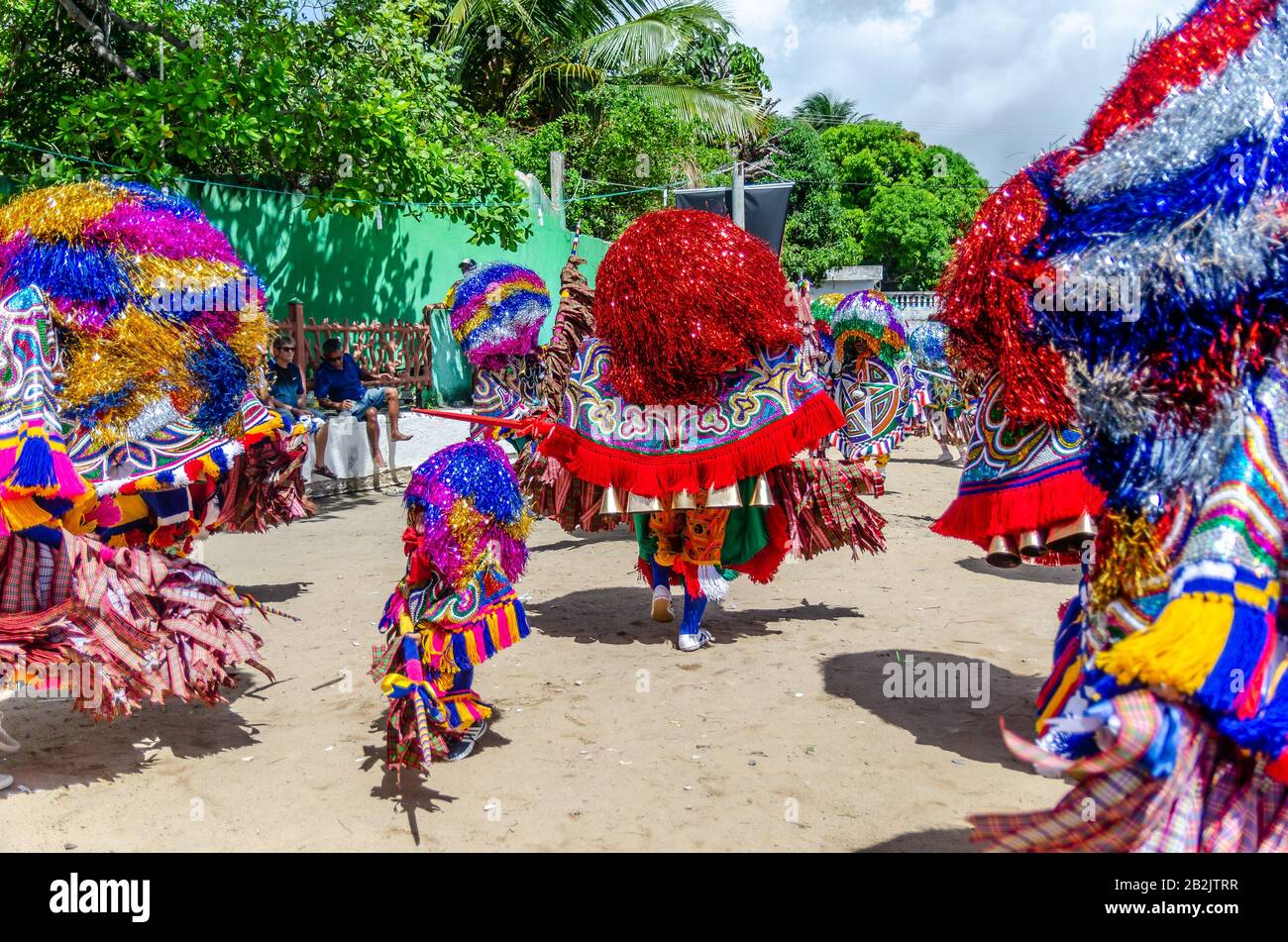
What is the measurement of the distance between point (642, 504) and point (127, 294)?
8.03 feet

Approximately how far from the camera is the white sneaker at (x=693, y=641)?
556 centimetres

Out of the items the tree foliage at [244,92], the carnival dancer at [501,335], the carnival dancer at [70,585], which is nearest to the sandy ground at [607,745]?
the carnival dancer at [70,585]

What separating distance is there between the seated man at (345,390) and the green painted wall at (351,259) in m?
1.05

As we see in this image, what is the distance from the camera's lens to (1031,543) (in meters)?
4.02

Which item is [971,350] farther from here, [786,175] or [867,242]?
[867,242]

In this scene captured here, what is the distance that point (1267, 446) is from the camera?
2.02 meters

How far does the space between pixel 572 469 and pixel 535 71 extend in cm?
1762

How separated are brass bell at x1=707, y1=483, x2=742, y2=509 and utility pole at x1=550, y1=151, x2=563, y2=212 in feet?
45.6

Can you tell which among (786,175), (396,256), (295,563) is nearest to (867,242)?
(786,175)

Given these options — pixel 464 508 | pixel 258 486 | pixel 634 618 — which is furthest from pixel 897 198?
pixel 464 508

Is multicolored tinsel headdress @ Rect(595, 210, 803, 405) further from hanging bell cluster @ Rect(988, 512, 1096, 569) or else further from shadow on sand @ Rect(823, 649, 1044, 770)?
hanging bell cluster @ Rect(988, 512, 1096, 569)

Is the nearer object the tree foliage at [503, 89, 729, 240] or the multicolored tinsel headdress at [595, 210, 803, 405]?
the multicolored tinsel headdress at [595, 210, 803, 405]

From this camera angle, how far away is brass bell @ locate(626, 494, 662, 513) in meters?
5.39

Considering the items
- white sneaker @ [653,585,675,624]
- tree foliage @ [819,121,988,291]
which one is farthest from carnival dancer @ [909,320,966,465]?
tree foliage @ [819,121,988,291]
